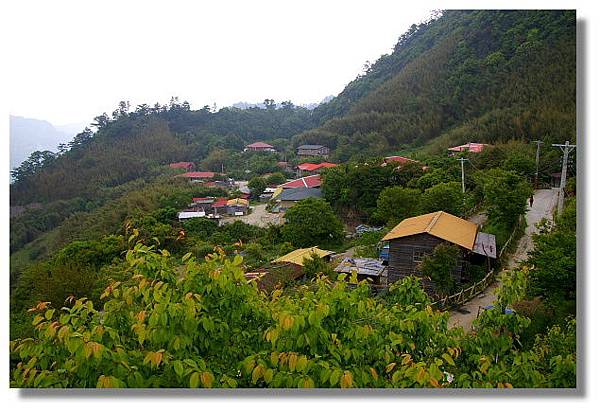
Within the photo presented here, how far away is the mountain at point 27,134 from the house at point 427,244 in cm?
384

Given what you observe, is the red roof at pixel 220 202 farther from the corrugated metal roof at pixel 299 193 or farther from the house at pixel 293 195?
the corrugated metal roof at pixel 299 193

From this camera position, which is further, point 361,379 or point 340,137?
A: point 340,137

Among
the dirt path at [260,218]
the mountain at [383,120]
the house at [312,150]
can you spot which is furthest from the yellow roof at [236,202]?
the house at [312,150]

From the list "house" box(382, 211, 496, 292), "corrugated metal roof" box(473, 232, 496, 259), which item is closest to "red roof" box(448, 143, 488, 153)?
"corrugated metal roof" box(473, 232, 496, 259)

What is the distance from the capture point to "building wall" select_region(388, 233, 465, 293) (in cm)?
533

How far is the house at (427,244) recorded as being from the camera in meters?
5.32

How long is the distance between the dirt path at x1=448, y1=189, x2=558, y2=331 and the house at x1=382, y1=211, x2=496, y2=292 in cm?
32

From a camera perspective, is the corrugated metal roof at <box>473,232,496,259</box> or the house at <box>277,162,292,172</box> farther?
the house at <box>277,162,292,172</box>

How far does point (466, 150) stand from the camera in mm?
10875

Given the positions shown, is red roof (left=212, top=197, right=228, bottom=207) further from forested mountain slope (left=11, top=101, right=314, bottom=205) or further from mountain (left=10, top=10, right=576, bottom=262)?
forested mountain slope (left=11, top=101, right=314, bottom=205)

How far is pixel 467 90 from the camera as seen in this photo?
1593cm

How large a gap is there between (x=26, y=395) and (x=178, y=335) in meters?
0.95

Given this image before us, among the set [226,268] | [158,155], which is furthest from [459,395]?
[158,155]

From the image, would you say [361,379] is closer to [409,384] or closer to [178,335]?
[409,384]
